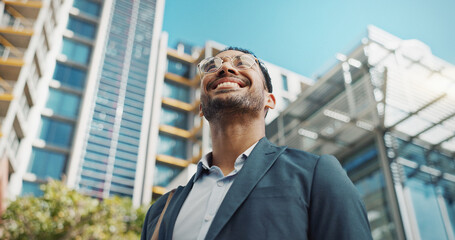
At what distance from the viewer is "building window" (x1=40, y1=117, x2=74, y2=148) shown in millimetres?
26719

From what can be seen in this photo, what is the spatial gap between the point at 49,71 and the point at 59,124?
13.1 ft

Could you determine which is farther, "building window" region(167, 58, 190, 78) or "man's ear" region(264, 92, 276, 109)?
"building window" region(167, 58, 190, 78)

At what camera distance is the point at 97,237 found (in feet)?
42.4

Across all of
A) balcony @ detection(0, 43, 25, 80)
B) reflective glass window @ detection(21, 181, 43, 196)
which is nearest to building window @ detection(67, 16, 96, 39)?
balcony @ detection(0, 43, 25, 80)

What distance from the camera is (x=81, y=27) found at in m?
32.3

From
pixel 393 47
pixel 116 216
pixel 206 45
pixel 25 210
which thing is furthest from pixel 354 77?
pixel 206 45

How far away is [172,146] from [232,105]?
96.8 feet

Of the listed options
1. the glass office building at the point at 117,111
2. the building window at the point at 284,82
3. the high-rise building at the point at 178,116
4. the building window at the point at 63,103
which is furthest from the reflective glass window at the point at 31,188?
the building window at the point at 284,82

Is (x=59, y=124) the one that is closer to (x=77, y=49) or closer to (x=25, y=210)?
(x=77, y=49)

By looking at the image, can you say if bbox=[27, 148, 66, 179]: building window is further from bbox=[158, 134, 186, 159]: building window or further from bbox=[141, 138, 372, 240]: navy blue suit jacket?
bbox=[141, 138, 372, 240]: navy blue suit jacket

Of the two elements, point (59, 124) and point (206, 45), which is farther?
point (206, 45)

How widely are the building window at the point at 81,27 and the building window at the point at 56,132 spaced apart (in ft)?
27.2

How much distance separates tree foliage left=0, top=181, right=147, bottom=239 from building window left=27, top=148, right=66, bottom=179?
490 inches

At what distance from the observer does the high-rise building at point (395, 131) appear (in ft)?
29.0
